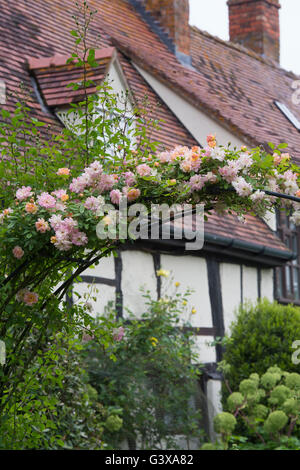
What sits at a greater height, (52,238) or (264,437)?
(52,238)

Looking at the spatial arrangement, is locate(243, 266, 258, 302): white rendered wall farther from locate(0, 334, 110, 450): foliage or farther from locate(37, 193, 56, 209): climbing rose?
locate(37, 193, 56, 209): climbing rose

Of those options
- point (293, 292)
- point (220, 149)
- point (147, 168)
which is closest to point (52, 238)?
point (147, 168)

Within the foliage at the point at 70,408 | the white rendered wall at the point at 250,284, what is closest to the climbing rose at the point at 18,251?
the foliage at the point at 70,408

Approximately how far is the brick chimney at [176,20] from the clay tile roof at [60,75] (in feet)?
13.0

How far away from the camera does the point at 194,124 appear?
11.5 m

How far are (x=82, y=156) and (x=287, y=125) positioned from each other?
362 inches

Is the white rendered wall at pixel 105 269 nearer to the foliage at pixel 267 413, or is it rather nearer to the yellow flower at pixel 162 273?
the yellow flower at pixel 162 273

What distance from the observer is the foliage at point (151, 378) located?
8.50 metres

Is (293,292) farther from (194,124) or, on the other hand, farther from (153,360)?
(153,360)

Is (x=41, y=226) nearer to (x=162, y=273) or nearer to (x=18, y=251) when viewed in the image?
(x=18, y=251)

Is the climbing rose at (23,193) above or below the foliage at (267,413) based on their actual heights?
above

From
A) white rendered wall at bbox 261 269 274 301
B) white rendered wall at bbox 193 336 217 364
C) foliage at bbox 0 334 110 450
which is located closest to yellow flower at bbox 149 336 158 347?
foliage at bbox 0 334 110 450

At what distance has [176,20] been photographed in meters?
13.4

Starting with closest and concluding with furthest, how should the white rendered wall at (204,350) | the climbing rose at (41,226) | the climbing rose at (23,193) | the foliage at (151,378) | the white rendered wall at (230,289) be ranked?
the climbing rose at (41,226) → the climbing rose at (23,193) → the foliage at (151,378) → the white rendered wall at (204,350) → the white rendered wall at (230,289)
